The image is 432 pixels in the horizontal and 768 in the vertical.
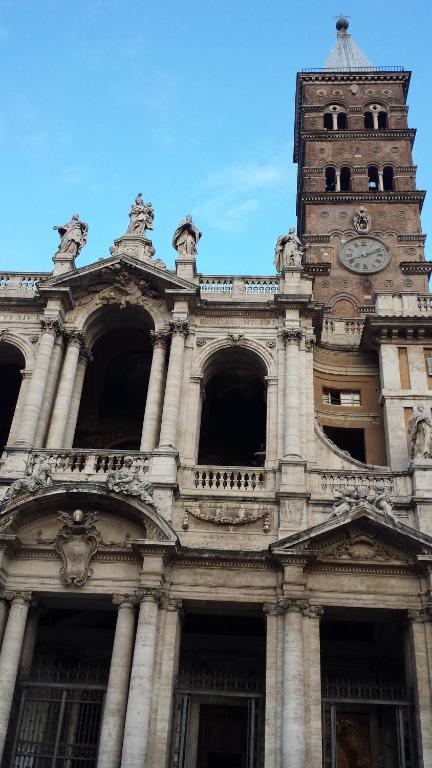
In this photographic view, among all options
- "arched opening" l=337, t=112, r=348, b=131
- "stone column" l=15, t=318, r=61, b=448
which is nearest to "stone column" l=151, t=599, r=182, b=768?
"stone column" l=15, t=318, r=61, b=448

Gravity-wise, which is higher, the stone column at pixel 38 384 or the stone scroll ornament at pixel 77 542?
the stone column at pixel 38 384

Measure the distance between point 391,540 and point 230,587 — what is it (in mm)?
4303

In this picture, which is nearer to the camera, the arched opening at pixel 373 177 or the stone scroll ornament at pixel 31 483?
the stone scroll ornament at pixel 31 483

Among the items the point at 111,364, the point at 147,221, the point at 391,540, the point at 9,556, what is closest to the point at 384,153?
the point at 147,221

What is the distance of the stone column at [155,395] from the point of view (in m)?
21.5

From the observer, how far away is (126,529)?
19.8m

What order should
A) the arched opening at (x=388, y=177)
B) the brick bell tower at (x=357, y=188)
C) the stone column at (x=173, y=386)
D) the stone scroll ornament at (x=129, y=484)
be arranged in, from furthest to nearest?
the arched opening at (x=388, y=177), the brick bell tower at (x=357, y=188), the stone column at (x=173, y=386), the stone scroll ornament at (x=129, y=484)

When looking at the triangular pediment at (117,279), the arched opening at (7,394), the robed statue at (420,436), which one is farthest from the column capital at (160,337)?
the robed statue at (420,436)

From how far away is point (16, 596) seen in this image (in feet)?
62.0

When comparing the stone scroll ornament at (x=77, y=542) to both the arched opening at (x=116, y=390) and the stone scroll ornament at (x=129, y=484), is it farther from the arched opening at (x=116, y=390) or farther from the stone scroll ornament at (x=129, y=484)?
the arched opening at (x=116, y=390)

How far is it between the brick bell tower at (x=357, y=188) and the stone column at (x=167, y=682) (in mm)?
18253

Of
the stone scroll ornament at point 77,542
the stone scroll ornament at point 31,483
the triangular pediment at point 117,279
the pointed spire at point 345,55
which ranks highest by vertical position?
the pointed spire at point 345,55

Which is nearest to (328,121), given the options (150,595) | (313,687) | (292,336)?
(292,336)

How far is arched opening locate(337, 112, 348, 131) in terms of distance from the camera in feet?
137
